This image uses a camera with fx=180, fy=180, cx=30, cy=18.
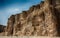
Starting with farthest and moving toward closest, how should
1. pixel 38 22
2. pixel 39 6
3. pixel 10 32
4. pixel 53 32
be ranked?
pixel 10 32 → pixel 39 6 → pixel 38 22 → pixel 53 32

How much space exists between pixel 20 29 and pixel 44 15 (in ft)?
13.6

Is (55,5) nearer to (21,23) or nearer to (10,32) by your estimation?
Result: (21,23)

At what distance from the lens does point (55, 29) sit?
11.8m

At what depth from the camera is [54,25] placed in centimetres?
1212

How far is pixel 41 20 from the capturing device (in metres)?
13.7

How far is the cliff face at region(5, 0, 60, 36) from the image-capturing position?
12.2m

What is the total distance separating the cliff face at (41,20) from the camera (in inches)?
480

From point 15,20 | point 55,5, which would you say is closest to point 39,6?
point 55,5

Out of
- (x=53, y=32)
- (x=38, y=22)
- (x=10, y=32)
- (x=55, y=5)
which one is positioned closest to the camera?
(x=53, y=32)

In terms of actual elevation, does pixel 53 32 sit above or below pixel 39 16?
below

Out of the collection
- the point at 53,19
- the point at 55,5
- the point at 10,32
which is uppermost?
the point at 55,5

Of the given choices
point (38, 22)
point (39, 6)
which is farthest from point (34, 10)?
point (38, 22)

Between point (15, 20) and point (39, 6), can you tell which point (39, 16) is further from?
point (15, 20)

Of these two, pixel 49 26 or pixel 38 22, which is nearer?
pixel 49 26
